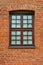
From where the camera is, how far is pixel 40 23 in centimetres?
758

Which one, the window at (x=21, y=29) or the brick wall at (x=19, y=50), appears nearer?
the brick wall at (x=19, y=50)

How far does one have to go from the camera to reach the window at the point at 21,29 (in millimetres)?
7738

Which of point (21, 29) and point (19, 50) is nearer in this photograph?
point (19, 50)

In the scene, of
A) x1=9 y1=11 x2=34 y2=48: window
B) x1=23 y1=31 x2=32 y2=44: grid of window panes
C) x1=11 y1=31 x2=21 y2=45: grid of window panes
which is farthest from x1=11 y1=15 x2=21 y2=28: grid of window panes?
x1=23 y1=31 x2=32 y2=44: grid of window panes

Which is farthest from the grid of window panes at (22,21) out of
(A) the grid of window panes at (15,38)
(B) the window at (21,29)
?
(A) the grid of window panes at (15,38)

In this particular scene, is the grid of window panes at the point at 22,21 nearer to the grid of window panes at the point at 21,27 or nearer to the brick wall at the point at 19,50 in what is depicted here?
the grid of window panes at the point at 21,27

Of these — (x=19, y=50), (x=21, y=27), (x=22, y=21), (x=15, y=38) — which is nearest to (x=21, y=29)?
(x=21, y=27)

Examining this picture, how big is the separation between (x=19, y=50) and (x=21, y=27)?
3.26ft

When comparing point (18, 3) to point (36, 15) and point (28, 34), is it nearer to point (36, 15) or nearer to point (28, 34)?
point (36, 15)

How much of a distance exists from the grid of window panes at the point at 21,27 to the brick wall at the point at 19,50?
1.00 feet

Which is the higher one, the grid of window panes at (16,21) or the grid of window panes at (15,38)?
the grid of window panes at (16,21)

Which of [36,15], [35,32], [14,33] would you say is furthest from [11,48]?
[36,15]

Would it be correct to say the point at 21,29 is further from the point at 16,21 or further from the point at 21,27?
the point at 16,21

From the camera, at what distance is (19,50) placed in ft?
24.8
